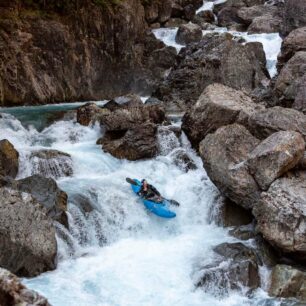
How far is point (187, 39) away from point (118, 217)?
17.5m

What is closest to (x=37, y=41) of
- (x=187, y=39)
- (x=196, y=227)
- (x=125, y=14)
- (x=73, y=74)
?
(x=73, y=74)

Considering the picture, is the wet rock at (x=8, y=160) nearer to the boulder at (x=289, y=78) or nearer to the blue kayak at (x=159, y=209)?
the blue kayak at (x=159, y=209)

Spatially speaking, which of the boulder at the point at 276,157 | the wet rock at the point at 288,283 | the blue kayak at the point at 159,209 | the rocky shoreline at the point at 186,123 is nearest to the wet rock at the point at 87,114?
the rocky shoreline at the point at 186,123

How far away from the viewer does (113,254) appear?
974 cm

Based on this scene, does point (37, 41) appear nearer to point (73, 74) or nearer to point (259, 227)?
point (73, 74)

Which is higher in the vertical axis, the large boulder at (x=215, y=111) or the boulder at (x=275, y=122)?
the boulder at (x=275, y=122)

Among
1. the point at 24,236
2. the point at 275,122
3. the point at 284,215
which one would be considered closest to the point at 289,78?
the point at 275,122

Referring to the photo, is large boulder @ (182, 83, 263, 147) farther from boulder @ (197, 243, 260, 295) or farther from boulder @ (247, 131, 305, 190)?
boulder @ (197, 243, 260, 295)

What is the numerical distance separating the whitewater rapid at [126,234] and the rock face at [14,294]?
4.30m

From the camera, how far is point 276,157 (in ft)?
32.3

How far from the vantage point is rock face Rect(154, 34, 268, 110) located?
18.6 meters

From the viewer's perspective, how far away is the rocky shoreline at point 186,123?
8781mm

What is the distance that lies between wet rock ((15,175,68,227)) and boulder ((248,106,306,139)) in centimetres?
497

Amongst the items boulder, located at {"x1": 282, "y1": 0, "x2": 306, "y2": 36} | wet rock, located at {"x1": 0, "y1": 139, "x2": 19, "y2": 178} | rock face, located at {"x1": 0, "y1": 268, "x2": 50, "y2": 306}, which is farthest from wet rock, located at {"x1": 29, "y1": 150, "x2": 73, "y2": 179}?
boulder, located at {"x1": 282, "y1": 0, "x2": 306, "y2": 36}
